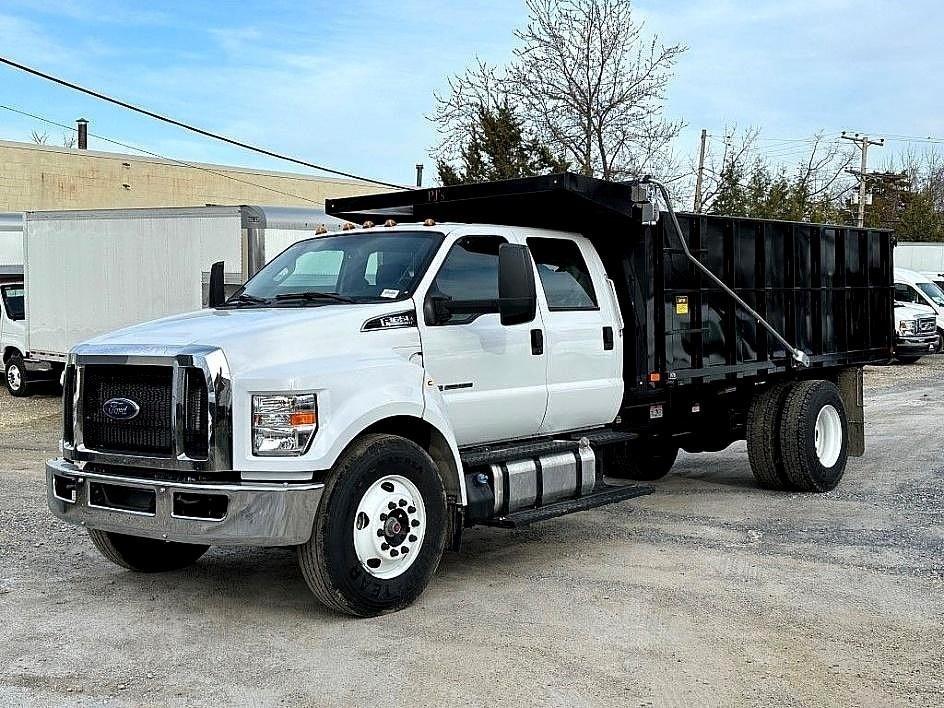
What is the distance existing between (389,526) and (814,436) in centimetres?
521

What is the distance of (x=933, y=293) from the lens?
1182 inches

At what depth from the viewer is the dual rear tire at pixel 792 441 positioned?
33.8ft

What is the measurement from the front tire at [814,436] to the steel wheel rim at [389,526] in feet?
15.3

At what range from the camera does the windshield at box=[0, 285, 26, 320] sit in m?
20.0

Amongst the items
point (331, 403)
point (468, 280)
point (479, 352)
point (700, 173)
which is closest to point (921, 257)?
point (700, 173)

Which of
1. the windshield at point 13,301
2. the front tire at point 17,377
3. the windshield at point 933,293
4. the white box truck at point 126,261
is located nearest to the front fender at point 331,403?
the white box truck at point 126,261

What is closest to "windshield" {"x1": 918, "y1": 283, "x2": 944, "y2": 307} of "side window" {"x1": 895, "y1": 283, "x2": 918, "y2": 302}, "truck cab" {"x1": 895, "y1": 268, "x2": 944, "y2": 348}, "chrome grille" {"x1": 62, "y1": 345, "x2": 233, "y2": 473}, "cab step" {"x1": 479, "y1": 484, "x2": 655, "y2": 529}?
"truck cab" {"x1": 895, "y1": 268, "x2": 944, "y2": 348}

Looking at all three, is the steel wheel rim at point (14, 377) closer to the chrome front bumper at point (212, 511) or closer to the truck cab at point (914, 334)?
the chrome front bumper at point (212, 511)

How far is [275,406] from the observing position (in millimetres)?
6230

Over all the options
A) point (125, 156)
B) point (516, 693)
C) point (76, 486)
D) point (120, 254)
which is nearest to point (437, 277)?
point (76, 486)

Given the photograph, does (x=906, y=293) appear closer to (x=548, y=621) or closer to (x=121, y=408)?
(x=548, y=621)

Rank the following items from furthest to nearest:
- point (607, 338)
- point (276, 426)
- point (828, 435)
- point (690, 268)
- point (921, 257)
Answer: point (921, 257)
point (828, 435)
point (690, 268)
point (607, 338)
point (276, 426)

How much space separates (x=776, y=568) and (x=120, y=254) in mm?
12272

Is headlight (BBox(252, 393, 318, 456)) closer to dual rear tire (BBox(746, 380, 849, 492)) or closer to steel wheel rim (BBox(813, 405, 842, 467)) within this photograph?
dual rear tire (BBox(746, 380, 849, 492))
